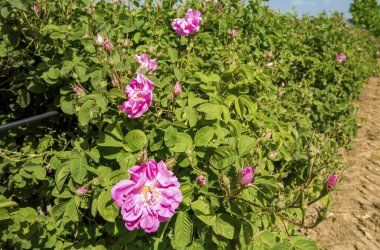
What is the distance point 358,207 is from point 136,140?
2516 millimetres

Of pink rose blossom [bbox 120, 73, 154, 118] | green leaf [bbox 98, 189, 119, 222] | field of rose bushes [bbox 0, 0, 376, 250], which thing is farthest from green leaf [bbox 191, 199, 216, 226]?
pink rose blossom [bbox 120, 73, 154, 118]

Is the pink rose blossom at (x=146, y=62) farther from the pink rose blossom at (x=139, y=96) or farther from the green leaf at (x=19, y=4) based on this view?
the green leaf at (x=19, y=4)

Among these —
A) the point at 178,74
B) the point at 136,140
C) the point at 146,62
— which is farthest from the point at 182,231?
the point at 146,62

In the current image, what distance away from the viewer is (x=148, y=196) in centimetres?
97

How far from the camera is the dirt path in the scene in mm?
2496

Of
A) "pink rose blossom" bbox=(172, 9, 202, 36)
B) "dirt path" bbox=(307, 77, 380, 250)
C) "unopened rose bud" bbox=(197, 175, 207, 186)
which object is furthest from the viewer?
"dirt path" bbox=(307, 77, 380, 250)

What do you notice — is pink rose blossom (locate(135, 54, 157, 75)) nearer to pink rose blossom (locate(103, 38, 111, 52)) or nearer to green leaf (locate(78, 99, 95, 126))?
pink rose blossom (locate(103, 38, 111, 52))

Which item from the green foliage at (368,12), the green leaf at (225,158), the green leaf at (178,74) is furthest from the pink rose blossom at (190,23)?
the green foliage at (368,12)

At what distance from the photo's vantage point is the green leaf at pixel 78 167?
3.94 ft

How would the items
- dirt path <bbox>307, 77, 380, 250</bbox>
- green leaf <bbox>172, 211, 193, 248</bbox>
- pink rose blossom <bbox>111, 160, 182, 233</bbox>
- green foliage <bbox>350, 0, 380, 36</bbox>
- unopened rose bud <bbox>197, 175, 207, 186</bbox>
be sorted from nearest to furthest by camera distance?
1. pink rose blossom <bbox>111, 160, 182, 233</bbox>
2. green leaf <bbox>172, 211, 193, 248</bbox>
3. unopened rose bud <bbox>197, 175, 207, 186</bbox>
4. dirt path <bbox>307, 77, 380, 250</bbox>
5. green foliage <bbox>350, 0, 380, 36</bbox>

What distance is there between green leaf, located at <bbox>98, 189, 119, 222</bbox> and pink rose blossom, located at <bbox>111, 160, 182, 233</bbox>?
125 mm

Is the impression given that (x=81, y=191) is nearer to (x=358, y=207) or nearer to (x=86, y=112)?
(x=86, y=112)

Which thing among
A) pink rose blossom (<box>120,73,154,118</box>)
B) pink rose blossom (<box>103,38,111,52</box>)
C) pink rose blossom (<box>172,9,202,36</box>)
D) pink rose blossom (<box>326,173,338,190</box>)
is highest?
pink rose blossom (<box>172,9,202,36</box>)

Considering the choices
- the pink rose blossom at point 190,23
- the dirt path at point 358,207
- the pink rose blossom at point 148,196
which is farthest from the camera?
the dirt path at point 358,207
